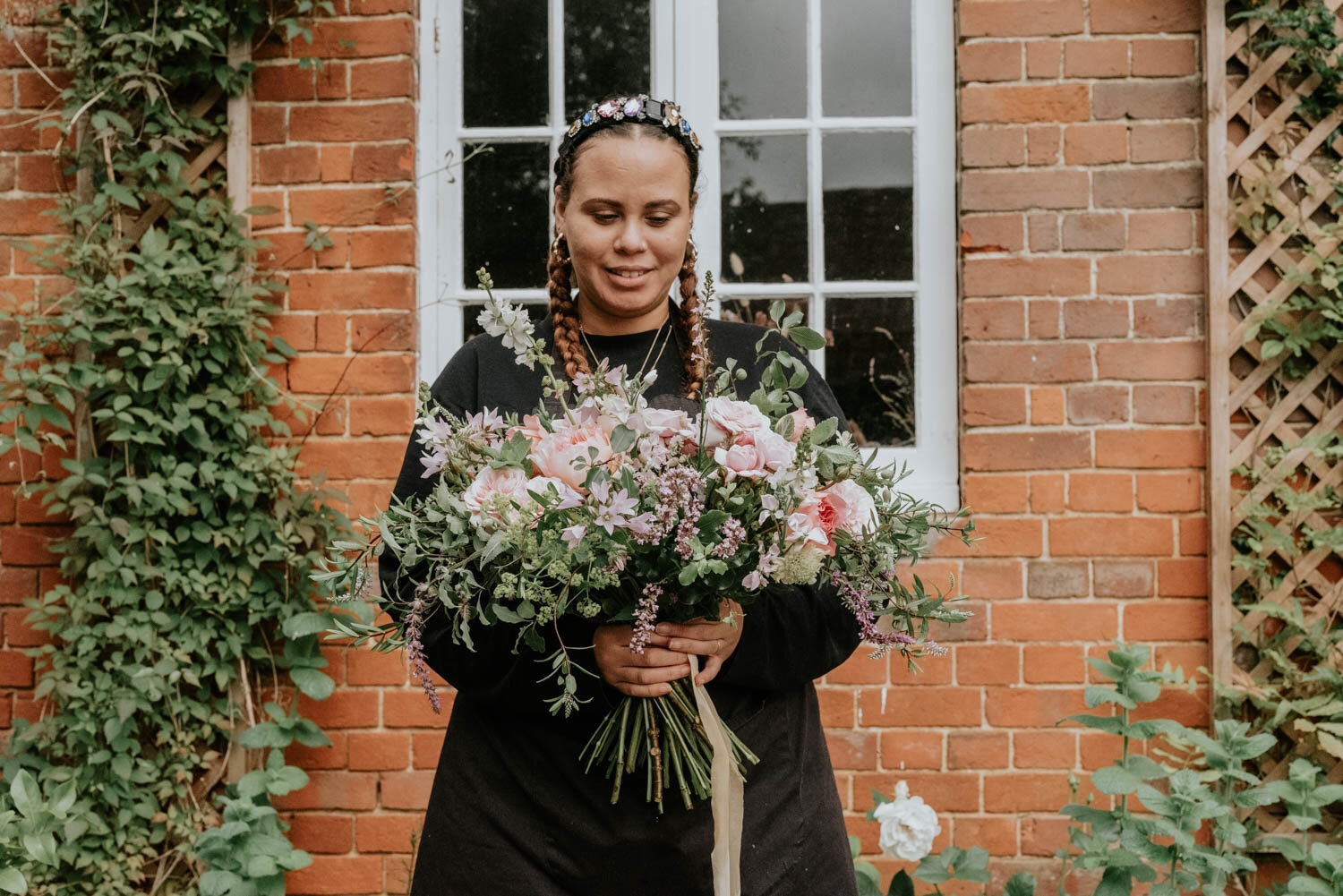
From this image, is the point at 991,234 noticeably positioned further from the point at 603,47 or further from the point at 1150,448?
the point at 603,47

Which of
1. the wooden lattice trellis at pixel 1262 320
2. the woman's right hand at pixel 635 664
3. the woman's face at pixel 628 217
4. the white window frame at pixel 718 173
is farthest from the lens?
the white window frame at pixel 718 173

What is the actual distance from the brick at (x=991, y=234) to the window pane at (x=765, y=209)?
469 mm

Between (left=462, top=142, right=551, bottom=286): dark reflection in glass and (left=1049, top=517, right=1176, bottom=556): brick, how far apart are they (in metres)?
1.67

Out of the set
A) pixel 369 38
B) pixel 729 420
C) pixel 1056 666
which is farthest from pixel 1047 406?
pixel 369 38

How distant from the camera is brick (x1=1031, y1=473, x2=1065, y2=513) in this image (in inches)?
116

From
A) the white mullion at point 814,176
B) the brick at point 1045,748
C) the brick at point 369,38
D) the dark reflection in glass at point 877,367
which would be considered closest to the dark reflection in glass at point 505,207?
the brick at point 369,38

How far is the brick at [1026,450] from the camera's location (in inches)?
116

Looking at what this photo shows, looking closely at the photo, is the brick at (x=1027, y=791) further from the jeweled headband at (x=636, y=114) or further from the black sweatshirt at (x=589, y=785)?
the jeweled headband at (x=636, y=114)

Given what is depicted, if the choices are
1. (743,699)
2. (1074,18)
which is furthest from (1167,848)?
(1074,18)

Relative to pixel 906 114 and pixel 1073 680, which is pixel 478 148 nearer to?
pixel 906 114

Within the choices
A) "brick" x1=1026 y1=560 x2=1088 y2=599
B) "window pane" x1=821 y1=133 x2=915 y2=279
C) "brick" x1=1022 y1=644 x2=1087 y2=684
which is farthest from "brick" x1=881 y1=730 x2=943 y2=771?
"window pane" x1=821 y1=133 x2=915 y2=279

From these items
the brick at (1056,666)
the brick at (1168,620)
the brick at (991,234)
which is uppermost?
the brick at (991,234)

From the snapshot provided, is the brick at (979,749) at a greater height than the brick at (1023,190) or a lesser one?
lesser

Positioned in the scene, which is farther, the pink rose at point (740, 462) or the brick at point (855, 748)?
the brick at point (855, 748)
